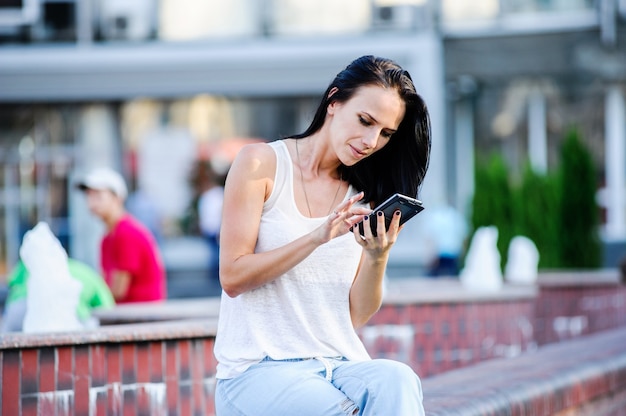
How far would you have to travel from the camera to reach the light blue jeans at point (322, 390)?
3.45 meters

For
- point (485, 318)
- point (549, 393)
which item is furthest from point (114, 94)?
point (549, 393)

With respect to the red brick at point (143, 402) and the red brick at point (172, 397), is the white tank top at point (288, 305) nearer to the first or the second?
the red brick at point (143, 402)

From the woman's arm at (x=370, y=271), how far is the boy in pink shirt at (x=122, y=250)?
194 inches

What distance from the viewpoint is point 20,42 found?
77.3 feet

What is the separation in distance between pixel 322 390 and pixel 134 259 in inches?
206

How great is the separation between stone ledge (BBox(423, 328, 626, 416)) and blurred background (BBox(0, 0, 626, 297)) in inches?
605

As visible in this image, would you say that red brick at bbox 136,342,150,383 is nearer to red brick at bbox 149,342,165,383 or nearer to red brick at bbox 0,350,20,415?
red brick at bbox 149,342,165,383

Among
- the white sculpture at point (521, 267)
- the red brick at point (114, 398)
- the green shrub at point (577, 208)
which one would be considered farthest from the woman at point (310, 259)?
the green shrub at point (577, 208)

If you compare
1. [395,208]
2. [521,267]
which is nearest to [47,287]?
[395,208]

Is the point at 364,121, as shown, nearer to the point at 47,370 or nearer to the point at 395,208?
the point at 395,208

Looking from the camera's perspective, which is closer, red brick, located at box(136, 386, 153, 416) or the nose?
the nose

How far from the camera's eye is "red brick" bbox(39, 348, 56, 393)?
4543 millimetres

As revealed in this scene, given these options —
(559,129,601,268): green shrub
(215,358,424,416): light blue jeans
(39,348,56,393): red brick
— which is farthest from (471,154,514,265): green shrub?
(215,358,424,416): light blue jeans

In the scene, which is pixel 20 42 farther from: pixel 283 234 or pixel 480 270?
pixel 283 234
